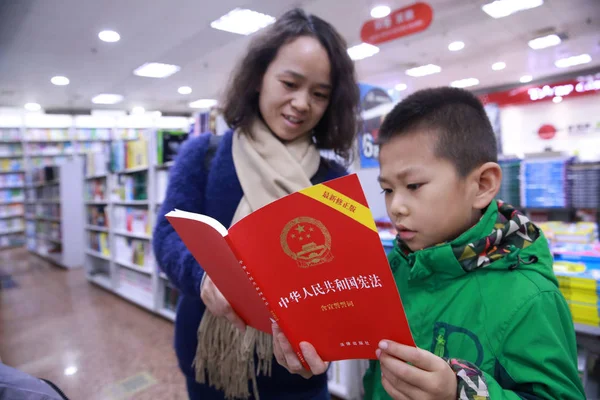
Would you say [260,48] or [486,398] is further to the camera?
[260,48]

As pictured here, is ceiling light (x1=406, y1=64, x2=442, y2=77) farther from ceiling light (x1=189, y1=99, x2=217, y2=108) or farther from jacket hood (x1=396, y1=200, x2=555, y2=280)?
jacket hood (x1=396, y1=200, x2=555, y2=280)

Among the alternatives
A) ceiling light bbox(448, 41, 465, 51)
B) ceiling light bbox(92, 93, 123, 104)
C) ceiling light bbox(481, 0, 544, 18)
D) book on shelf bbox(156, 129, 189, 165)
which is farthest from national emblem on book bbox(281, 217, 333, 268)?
ceiling light bbox(92, 93, 123, 104)

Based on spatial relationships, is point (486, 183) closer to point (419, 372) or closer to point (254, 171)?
point (419, 372)

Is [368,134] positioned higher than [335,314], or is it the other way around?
[368,134]

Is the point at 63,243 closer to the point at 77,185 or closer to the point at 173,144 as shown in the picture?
the point at 77,185

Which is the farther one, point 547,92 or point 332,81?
point 547,92

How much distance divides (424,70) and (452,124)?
8059mm

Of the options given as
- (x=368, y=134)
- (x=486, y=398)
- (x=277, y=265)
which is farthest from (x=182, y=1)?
(x=486, y=398)

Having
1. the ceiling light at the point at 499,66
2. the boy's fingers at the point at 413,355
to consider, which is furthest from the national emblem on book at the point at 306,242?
the ceiling light at the point at 499,66

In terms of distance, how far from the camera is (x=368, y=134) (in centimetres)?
204

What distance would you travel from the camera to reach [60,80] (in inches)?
235

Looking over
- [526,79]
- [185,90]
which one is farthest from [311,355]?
[526,79]

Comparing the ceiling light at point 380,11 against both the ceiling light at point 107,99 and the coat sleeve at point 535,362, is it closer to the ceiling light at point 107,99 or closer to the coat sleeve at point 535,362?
the coat sleeve at point 535,362

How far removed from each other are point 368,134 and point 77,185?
542cm
